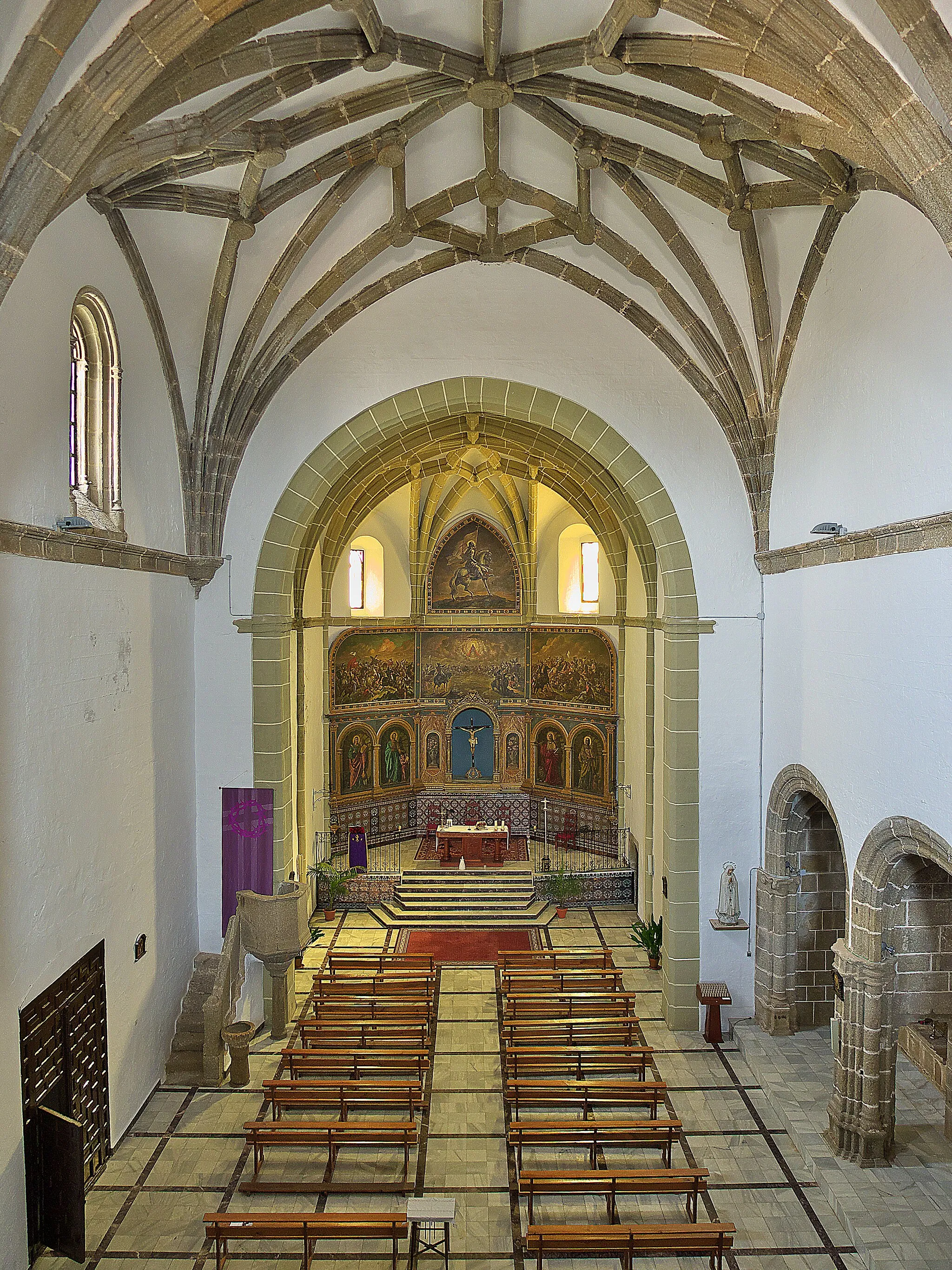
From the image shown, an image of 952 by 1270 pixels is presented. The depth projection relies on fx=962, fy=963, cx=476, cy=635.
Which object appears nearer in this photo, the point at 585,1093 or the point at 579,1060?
the point at 585,1093

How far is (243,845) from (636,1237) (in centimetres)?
831

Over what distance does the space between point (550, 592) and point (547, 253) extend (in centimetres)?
1425

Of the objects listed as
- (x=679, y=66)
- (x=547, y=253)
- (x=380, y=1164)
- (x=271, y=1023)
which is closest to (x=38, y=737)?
(x=380, y=1164)

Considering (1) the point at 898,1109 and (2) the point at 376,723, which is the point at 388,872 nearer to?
(2) the point at 376,723

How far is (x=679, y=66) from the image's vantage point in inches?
349

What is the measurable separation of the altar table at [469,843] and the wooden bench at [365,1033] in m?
10.4

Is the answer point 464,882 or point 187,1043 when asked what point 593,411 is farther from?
point 464,882

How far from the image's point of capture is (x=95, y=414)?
1138 centimetres

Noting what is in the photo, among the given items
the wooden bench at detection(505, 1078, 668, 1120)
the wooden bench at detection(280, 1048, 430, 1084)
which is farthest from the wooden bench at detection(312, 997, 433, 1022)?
the wooden bench at detection(505, 1078, 668, 1120)

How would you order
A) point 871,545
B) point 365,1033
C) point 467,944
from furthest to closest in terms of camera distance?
1. point 467,944
2. point 365,1033
3. point 871,545

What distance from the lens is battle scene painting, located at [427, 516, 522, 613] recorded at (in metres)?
28.1

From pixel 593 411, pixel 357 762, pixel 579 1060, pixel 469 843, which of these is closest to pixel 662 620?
pixel 593 411

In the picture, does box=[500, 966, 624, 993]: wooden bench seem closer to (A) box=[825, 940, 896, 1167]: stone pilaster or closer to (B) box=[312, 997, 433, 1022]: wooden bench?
(B) box=[312, 997, 433, 1022]: wooden bench

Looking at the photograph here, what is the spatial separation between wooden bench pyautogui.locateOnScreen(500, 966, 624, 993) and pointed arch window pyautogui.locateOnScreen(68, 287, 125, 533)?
951 centimetres
